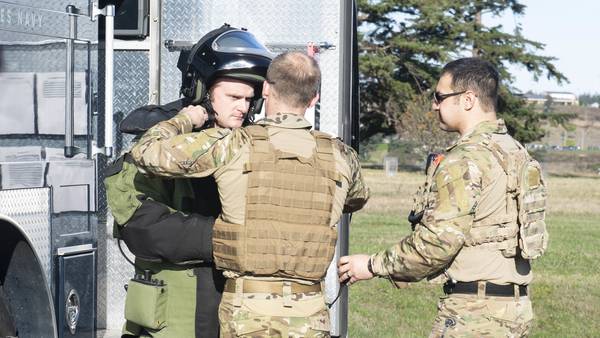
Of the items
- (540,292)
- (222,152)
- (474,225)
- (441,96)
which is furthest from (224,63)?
(540,292)

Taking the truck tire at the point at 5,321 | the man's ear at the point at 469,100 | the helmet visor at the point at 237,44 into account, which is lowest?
the truck tire at the point at 5,321

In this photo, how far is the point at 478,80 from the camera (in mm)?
3967

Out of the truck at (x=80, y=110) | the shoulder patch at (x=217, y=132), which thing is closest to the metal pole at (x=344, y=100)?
the truck at (x=80, y=110)

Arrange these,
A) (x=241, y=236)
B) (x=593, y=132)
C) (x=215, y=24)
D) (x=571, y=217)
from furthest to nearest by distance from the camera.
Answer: (x=593, y=132), (x=571, y=217), (x=215, y=24), (x=241, y=236)

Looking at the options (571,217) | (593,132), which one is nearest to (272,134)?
(571,217)

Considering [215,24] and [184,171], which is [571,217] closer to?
[215,24]

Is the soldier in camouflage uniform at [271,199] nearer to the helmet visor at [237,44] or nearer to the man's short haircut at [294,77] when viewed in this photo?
the man's short haircut at [294,77]

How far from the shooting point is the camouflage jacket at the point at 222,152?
3.46 meters

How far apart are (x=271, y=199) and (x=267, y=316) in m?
0.40

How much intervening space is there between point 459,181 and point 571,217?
1951 centimetres

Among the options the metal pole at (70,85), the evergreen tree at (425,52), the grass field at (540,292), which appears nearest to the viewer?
the metal pole at (70,85)

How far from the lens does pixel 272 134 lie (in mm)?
3520

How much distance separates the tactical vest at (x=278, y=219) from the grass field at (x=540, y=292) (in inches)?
198

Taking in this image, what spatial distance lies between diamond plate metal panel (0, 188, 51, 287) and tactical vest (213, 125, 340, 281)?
2.52 ft
